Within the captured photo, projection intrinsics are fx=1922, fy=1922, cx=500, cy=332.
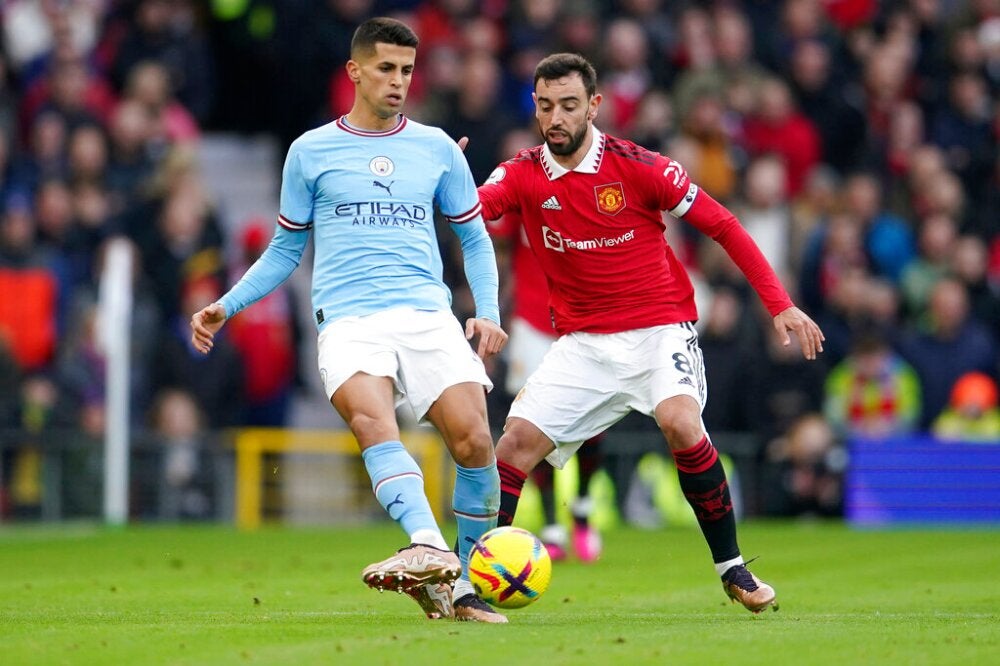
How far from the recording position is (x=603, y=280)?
369 inches

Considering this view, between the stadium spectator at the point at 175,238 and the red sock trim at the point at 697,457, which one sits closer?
the red sock trim at the point at 697,457

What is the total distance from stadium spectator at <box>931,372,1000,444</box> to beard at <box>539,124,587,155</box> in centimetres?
812

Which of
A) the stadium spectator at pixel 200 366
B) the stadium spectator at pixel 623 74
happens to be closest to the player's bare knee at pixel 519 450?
the stadium spectator at pixel 200 366

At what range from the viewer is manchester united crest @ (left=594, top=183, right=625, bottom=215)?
9.22 metres

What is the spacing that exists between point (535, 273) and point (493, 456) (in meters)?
4.63

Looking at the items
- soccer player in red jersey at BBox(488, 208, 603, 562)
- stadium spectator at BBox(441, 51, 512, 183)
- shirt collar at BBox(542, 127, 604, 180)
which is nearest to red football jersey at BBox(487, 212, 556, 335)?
soccer player in red jersey at BBox(488, 208, 603, 562)

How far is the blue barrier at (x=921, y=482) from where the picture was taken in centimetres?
1617

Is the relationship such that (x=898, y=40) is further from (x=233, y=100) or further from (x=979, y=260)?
(x=233, y=100)

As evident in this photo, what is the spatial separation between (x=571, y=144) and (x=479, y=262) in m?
0.91

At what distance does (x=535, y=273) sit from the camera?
42.0 ft

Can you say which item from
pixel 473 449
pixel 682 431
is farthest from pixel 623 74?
pixel 473 449

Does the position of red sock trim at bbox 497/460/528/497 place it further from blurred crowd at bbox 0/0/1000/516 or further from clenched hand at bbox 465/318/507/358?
blurred crowd at bbox 0/0/1000/516

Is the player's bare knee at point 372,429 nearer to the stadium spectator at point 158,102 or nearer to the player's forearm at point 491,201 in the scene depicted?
the player's forearm at point 491,201

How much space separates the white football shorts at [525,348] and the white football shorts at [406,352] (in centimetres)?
490
